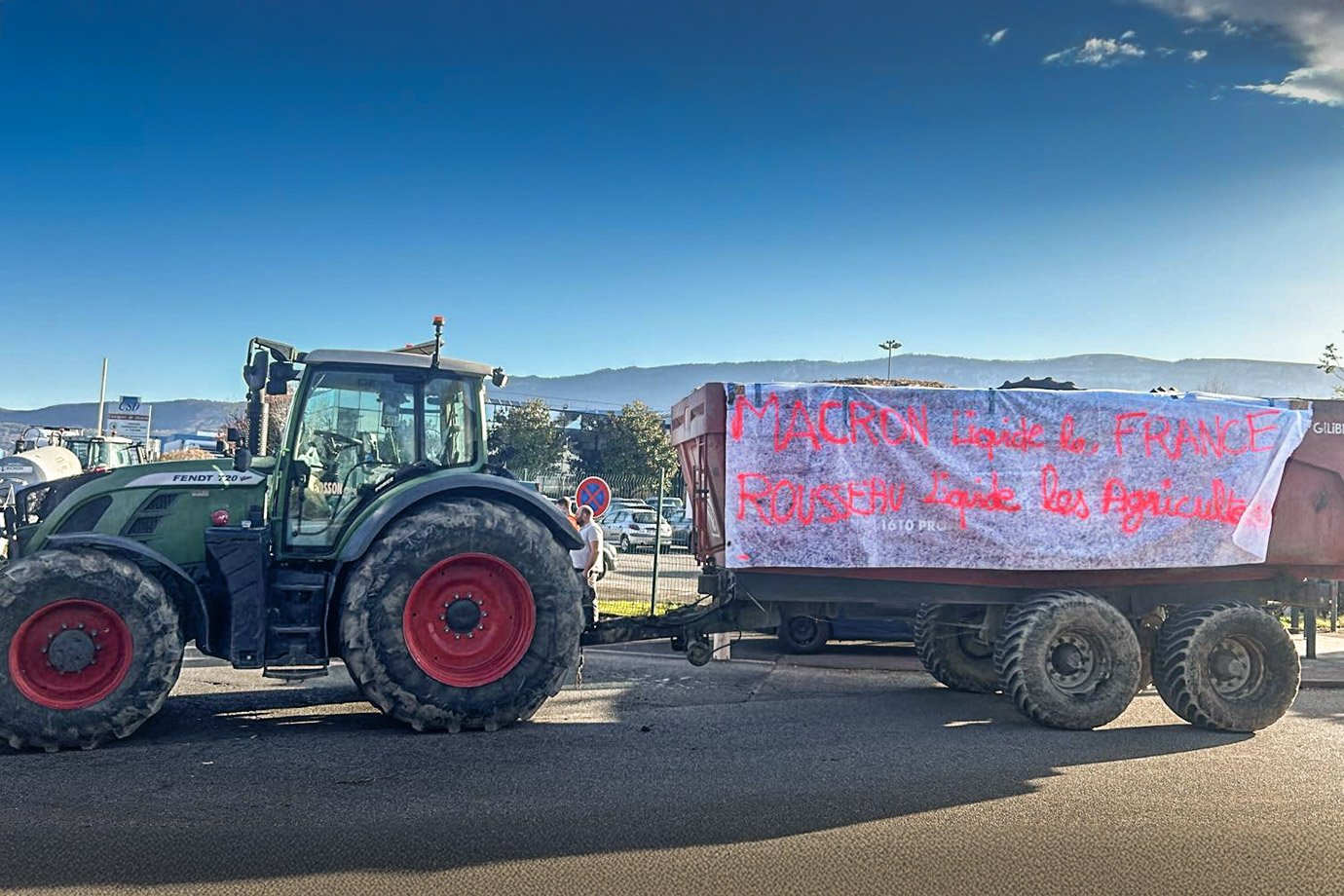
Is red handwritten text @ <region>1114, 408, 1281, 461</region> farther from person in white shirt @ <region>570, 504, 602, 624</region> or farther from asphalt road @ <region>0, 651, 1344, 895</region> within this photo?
person in white shirt @ <region>570, 504, 602, 624</region>

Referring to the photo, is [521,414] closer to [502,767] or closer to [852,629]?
[852,629]

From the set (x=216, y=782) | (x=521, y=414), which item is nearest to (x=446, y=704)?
(x=216, y=782)

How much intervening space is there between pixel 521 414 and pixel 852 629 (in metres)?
36.4

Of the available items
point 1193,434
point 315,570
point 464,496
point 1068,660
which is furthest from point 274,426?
point 1193,434

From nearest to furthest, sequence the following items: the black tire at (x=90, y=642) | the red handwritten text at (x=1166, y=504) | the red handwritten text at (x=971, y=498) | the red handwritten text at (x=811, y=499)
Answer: the black tire at (x=90, y=642)
the red handwritten text at (x=811, y=499)
the red handwritten text at (x=971, y=498)
the red handwritten text at (x=1166, y=504)

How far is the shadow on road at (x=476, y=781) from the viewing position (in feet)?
15.4

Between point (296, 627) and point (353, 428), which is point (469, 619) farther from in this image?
point (353, 428)

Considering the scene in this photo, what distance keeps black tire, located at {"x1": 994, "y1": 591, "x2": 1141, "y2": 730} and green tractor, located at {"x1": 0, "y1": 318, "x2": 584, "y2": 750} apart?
3343 mm

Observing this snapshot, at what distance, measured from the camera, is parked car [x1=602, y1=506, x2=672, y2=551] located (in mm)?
30484

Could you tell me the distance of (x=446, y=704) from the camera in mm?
7047

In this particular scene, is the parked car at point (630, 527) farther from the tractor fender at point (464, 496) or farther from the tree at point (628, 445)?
the tractor fender at point (464, 496)

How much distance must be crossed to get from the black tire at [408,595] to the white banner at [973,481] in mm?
1456

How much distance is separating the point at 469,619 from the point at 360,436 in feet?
5.32

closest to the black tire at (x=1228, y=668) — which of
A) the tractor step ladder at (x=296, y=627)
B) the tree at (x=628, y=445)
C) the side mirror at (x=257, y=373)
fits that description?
the tractor step ladder at (x=296, y=627)
